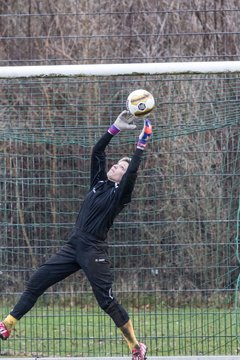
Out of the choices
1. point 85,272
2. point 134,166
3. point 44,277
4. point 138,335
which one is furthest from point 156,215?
point 44,277

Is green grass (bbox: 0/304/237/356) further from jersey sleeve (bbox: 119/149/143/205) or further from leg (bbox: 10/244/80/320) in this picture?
jersey sleeve (bbox: 119/149/143/205)

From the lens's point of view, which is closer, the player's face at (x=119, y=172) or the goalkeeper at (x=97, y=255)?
the goalkeeper at (x=97, y=255)

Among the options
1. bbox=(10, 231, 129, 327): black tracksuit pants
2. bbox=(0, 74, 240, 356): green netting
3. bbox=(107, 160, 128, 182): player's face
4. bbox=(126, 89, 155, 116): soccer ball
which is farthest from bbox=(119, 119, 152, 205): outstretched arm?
bbox=(0, 74, 240, 356): green netting

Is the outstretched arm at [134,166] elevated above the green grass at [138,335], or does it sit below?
above

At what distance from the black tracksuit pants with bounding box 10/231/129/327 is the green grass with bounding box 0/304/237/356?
1097mm

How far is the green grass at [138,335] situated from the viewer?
10273 mm

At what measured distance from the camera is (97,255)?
9.07m

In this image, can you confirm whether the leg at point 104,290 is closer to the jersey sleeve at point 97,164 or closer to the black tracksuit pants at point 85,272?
the black tracksuit pants at point 85,272

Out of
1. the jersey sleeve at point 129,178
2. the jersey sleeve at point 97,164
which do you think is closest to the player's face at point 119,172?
the jersey sleeve at point 97,164

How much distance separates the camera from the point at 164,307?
10.4m

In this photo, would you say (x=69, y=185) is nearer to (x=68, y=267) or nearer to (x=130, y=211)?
(x=130, y=211)

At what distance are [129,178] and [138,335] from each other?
2497 millimetres

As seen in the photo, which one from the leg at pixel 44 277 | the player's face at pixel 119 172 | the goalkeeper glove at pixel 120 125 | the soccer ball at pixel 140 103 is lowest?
the leg at pixel 44 277

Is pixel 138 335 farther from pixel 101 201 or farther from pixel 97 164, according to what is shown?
pixel 97 164
